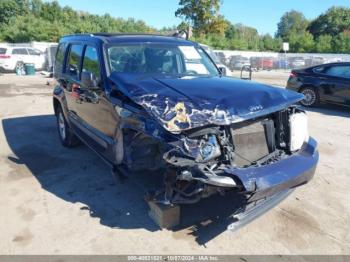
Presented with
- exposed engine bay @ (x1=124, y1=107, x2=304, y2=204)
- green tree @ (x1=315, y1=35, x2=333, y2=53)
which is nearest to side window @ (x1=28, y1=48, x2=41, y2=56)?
exposed engine bay @ (x1=124, y1=107, x2=304, y2=204)

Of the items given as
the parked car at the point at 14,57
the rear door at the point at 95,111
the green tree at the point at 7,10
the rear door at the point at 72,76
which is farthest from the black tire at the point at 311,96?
the green tree at the point at 7,10

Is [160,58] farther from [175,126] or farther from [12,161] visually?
[12,161]

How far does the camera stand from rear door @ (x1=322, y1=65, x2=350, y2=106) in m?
10.4

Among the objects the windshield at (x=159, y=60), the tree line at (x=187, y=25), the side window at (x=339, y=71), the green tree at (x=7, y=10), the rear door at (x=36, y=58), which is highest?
the green tree at (x=7, y=10)

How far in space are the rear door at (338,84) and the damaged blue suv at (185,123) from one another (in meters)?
6.69

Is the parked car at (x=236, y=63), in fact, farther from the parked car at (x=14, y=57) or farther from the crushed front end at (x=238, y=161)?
the crushed front end at (x=238, y=161)

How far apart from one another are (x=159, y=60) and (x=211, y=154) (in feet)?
6.71

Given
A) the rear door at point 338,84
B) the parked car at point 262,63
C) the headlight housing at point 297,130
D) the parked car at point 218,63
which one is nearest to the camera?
the headlight housing at point 297,130

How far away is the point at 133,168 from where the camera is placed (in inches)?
156

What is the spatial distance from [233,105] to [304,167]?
1066mm

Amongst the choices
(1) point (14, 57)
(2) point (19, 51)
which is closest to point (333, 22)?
(2) point (19, 51)

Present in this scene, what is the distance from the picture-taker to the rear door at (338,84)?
10414 mm

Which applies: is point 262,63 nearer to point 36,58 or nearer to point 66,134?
point 36,58

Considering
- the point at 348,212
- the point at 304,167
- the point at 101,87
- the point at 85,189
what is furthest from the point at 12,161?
the point at 348,212
